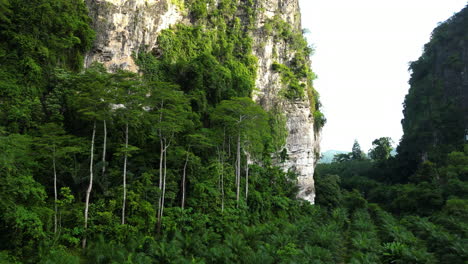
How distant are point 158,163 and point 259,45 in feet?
58.1

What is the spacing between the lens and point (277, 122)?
97.1 feet

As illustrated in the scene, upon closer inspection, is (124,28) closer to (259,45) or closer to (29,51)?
(29,51)

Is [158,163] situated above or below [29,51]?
below

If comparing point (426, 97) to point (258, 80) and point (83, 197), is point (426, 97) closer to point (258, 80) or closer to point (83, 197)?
point (258, 80)

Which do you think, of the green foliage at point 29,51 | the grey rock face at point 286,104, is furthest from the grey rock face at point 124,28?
the grey rock face at point 286,104

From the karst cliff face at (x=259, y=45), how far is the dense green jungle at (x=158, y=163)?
2.90 ft

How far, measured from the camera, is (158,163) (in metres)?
19.1

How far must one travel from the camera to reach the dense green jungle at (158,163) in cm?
1216

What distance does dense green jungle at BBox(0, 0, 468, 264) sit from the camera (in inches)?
479

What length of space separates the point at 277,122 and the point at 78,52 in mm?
18932

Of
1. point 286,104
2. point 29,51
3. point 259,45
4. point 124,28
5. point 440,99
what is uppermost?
point 440,99

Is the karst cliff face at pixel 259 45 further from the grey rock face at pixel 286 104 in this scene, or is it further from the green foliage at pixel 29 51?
the green foliage at pixel 29 51

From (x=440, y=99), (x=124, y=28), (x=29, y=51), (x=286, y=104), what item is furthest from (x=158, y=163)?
(x=440, y=99)

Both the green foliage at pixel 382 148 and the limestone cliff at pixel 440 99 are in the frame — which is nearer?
the limestone cliff at pixel 440 99
